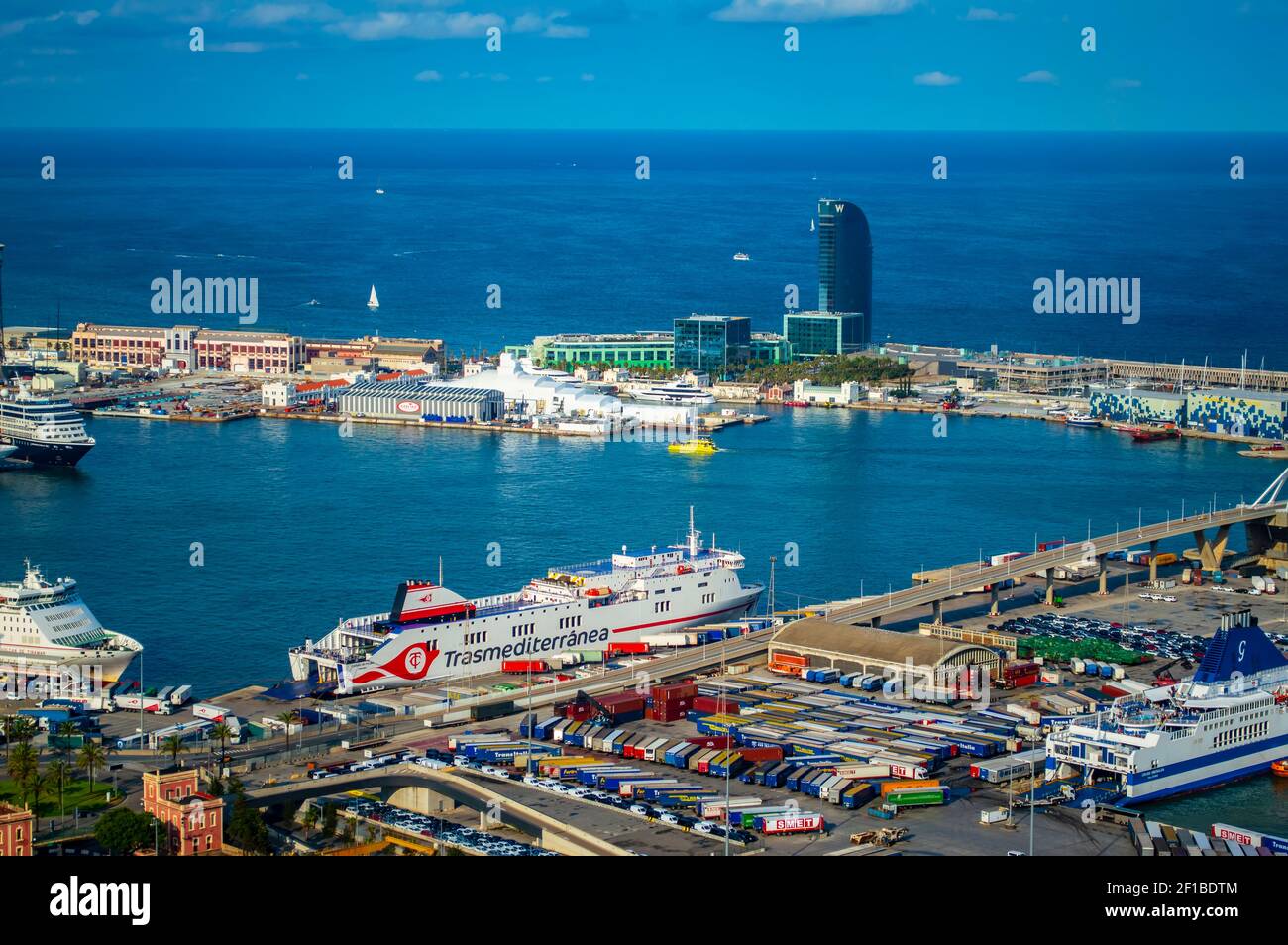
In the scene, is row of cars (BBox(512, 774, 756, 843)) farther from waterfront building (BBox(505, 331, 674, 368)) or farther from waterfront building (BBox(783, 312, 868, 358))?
waterfront building (BBox(783, 312, 868, 358))

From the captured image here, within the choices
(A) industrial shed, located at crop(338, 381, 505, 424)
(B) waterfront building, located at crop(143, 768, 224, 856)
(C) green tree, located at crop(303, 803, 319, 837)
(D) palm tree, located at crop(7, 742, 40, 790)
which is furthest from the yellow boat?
(B) waterfront building, located at crop(143, 768, 224, 856)

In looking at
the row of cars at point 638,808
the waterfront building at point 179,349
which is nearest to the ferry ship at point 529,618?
the row of cars at point 638,808

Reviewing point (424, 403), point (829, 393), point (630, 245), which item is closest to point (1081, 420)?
point (829, 393)

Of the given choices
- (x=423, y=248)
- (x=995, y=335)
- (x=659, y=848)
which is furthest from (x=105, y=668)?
(x=423, y=248)

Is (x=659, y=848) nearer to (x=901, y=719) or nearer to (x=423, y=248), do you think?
(x=901, y=719)

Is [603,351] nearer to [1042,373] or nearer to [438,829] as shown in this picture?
[1042,373]

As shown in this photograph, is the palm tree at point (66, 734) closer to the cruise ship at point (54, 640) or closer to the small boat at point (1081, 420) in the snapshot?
the cruise ship at point (54, 640)
